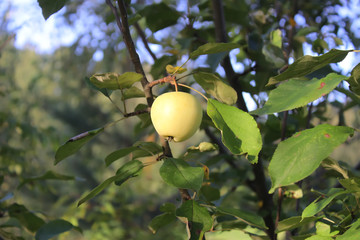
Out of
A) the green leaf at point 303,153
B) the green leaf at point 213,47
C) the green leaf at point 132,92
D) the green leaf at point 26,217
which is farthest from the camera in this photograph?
the green leaf at point 26,217

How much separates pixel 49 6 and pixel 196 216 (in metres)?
0.33

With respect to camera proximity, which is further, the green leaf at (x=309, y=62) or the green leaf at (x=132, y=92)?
the green leaf at (x=132, y=92)

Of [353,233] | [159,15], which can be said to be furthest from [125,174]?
[159,15]

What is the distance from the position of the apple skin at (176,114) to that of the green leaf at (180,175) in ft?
0.11

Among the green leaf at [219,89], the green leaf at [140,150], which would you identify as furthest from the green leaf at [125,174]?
the green leaf at [219,89]

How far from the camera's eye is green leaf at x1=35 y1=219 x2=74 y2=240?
588 mm

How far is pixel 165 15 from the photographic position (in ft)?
2.32

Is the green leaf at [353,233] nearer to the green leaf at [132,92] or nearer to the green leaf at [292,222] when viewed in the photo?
the green leaf at [292,222]

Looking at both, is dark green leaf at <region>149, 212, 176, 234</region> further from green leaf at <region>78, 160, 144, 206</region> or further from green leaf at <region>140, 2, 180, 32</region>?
green leaf at <region>140, 2, 180, 32</region>

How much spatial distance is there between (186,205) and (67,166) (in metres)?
4.01

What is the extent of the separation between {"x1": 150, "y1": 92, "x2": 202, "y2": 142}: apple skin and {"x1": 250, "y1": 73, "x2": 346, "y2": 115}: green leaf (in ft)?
0.37

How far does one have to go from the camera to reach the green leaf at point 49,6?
1.44ft

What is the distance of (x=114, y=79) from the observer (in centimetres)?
44

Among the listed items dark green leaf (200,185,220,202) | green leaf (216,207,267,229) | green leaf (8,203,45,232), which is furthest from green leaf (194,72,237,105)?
green leaf (8,203,45,232)
